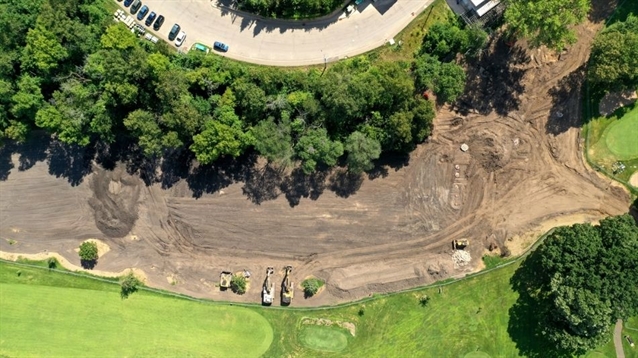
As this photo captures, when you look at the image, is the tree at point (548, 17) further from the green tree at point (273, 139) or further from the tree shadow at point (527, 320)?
the green tree at point (273, 139)

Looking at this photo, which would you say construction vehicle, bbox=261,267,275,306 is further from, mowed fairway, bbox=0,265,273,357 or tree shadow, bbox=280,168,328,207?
tree shadow, bbox=280,168,328,207

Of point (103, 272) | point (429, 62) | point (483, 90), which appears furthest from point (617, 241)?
point (103, 272)

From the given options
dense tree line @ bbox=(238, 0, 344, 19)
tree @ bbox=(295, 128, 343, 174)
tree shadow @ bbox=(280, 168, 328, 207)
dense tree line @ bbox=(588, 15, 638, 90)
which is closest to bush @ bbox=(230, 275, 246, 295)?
tree shadow @ bbox=(280, 168, 328, 207)

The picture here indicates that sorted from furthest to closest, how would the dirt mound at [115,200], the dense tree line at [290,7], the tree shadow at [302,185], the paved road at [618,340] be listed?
1. the dirt mound at [115,200]
2. the tree shadow at [302,185]
3. the paved road at [618,340]
4. the dense tree line at [290,7]

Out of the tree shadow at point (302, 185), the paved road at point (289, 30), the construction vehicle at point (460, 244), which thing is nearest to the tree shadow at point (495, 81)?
the paved road at point (289, 30)

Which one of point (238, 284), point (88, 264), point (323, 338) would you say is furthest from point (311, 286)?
point (88, 264)

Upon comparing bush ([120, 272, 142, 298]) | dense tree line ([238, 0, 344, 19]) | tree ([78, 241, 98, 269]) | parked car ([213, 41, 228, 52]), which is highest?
dense tree line ([238, 0, 344, 19])
